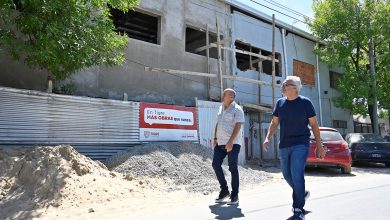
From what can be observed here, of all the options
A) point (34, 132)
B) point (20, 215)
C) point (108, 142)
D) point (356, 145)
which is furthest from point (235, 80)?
point (20, 215)

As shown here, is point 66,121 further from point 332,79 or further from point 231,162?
point 332,79

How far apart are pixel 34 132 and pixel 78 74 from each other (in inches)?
119

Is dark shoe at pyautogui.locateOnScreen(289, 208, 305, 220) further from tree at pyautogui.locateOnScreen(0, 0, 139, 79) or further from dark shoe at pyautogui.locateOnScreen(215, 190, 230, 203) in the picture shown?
tree at pyautogui.locateOnScreen(0, 0, 139, 79)

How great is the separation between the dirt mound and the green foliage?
38.8 feet

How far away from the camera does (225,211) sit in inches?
217

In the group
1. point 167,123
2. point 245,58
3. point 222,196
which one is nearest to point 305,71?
point 245,58

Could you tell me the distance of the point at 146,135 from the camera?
35.9 feet

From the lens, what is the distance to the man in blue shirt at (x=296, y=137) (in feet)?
15.1

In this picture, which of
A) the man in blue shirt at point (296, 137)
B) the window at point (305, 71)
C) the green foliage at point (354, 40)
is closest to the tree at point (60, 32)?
the man in blue shirt at point (296, 137)

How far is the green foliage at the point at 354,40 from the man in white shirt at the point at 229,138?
15.1m

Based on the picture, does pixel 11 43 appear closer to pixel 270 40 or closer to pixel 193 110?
pixel 193 110

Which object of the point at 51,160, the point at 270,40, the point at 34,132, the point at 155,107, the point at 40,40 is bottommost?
the point at 51,160

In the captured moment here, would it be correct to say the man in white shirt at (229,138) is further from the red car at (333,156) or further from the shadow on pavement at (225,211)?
the red car at (333,156)

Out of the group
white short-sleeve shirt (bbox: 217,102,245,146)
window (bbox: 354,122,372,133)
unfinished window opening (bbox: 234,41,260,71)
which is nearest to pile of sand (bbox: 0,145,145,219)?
white short-sleeve shirt (bbox: 217,102,245,146)
